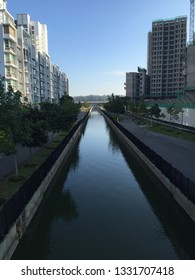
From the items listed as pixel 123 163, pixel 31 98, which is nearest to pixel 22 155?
pixel 123 163

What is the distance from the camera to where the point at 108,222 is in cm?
1836

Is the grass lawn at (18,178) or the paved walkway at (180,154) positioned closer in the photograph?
the grass lawn at (18,178)

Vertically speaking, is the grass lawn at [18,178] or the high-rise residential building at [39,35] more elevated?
the high-rise residential building at [39,35]

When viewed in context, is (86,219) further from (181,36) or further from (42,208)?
(181,36)

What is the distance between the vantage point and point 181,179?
1994cm

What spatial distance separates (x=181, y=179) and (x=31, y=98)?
3014 inches

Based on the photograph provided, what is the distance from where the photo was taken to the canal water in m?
14.9

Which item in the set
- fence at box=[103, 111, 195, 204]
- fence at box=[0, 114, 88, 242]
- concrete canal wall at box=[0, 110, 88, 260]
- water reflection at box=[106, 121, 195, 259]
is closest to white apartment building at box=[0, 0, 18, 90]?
fence at box=[103, 111, 195, 204]

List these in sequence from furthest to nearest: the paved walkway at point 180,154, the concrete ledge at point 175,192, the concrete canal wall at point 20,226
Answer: the paved walkway at point 180,154 < the concrete ledge at point 175,192 < the concrete canal wall at point 20,226

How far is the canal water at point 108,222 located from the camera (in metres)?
14.9

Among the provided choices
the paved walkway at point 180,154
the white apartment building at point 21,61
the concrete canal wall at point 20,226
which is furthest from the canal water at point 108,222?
the white apartment building at point 21,61

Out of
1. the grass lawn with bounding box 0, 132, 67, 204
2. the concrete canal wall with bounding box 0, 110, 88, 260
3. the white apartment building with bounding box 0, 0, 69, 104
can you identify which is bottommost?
the concrete canal wall with bounding box 0, 110, 88, 260

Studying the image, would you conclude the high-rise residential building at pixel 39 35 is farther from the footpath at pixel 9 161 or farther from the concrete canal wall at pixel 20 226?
the concrete canal wall at pixel 20 226

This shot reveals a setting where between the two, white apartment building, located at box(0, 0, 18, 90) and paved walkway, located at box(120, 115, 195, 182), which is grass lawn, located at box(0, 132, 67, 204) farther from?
white apartment building, located at box(0, 0, 18, 90)
